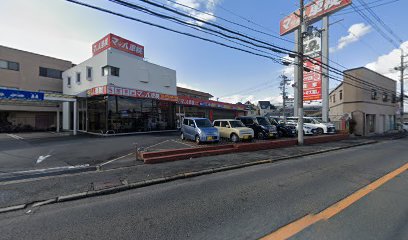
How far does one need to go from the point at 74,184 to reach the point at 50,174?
6.12ft

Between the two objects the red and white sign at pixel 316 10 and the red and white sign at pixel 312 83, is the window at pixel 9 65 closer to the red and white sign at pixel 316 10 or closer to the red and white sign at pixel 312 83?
the red and white sign at pixel 316 10

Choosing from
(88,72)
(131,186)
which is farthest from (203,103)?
(131,186)

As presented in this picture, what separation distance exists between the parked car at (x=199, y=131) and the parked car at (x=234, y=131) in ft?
5.09

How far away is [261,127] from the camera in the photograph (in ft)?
51.4

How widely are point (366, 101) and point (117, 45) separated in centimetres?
3325

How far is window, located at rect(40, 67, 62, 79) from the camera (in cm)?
2636

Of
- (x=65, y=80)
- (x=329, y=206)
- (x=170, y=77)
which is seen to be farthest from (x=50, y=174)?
(x=65, y=80)

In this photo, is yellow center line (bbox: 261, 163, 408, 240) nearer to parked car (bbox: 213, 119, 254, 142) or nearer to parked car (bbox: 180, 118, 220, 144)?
parked car (bbox: 213, 119, 254, 142)

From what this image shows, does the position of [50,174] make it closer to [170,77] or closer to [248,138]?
[248,138]

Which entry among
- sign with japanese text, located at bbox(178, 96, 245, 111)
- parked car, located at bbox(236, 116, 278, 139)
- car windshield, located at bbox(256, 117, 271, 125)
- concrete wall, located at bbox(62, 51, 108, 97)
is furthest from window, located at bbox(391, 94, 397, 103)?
concrete wall, located at bbox(62, 51, 108, 97)

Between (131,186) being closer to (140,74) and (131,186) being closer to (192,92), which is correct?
(140,74)

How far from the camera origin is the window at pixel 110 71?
718 inches

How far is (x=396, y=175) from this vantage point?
253 inches

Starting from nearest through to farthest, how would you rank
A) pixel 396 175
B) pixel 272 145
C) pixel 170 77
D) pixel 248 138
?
pixel 396 175 → pixel 272 145 → pixel 248 138 → pixel 170 77
